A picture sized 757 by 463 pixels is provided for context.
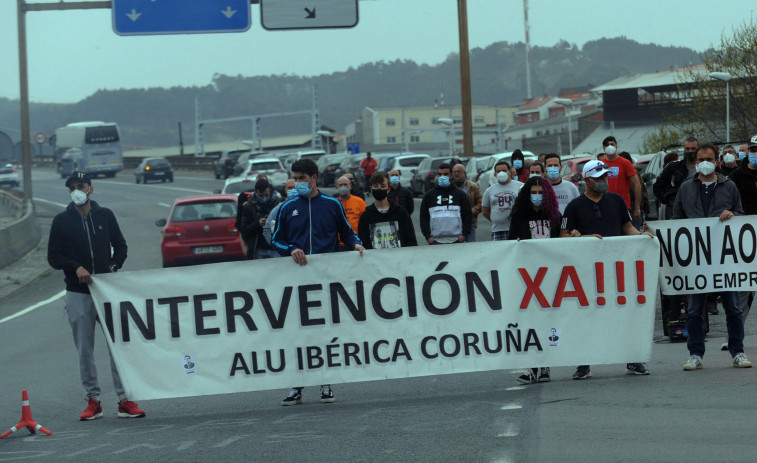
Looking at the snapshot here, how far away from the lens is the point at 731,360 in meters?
10.5

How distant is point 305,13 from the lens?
66.8 feet

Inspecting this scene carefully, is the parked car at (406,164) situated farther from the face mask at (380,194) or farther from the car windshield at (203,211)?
the face mask at (380,194)

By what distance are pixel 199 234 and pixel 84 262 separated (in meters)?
13.6

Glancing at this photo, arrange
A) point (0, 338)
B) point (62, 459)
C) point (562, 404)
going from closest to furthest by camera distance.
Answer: point (62, 459), point (562, 404), point (0, 338)

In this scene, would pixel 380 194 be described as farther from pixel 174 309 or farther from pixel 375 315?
pixel 174 309

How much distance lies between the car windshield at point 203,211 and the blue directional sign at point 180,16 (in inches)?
167

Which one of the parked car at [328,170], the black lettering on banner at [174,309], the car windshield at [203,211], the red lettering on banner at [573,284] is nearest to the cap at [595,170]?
the red lettering on banner at [573,284]

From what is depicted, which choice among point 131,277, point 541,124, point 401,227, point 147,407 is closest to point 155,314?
point 131,277

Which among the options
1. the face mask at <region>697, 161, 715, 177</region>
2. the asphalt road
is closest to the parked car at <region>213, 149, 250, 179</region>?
the asphalt road

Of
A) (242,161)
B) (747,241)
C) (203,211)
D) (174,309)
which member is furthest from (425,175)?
(174,309)

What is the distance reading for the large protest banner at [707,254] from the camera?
1041 centimetres

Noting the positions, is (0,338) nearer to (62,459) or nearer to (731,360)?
(62,459)

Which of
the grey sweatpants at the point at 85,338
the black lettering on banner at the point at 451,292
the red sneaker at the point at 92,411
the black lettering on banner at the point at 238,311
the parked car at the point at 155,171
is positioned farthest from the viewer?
the parked car at the point at 155,171

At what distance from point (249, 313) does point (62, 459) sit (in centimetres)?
247
